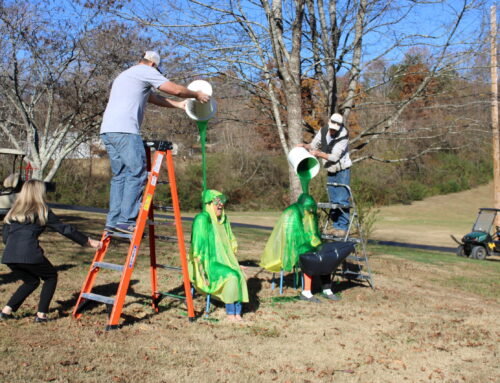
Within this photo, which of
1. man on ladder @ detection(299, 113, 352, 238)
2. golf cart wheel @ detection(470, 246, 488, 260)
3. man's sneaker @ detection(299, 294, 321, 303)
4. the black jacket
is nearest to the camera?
the black jacket

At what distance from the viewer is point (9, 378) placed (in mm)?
3727

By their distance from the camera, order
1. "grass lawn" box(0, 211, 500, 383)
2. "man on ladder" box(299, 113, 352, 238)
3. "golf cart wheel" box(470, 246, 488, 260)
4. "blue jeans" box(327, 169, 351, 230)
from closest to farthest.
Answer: "grass lawn" box(0, 211, 500, 383)
"man on ladder" box(299, 113, 352, 238)
"blue jeans" box(327, 169, 351, 230)
"golf cart wheel" box(470, 246, 488, 260)

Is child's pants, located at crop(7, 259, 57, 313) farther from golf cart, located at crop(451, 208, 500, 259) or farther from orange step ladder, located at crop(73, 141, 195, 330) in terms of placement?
golf cart, located at crop(451, 208, 500, 259)

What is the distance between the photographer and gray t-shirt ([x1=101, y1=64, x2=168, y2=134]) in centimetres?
482

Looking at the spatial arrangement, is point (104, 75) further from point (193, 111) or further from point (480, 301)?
point (480, 301)

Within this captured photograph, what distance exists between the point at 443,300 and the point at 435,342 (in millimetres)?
2094

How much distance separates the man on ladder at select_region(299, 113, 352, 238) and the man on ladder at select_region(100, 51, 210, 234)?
2.51 meters

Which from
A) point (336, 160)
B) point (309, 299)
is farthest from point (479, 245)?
point (309, 299)

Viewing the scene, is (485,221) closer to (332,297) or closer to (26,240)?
(332,297)

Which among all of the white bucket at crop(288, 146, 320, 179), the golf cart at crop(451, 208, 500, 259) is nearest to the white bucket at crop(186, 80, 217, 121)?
the white bucket at crop(288, 146, 320, 179)

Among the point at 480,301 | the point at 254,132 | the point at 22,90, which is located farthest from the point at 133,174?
the point at 254,132

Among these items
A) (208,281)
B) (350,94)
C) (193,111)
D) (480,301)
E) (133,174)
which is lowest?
(480,301)

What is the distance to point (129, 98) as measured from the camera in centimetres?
487

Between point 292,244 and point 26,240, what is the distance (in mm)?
3198
